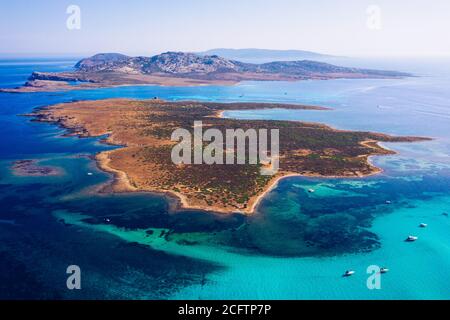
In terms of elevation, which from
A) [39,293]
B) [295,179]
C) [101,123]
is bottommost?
[39,293]

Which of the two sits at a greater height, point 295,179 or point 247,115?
point 247,115

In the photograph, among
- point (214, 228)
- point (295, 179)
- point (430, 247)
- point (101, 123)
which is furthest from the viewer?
point (101, 123)

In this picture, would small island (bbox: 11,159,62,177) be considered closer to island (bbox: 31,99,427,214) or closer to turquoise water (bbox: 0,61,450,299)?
turquoise water (bbox: 0,61,450,299)

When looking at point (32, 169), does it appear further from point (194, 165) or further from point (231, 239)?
point (231, 239)

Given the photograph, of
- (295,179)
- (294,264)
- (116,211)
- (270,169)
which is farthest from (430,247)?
(116,211)

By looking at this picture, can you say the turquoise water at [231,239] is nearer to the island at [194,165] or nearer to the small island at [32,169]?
the small island at [32,169]

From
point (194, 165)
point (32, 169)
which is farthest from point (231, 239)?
point (32, 169)
